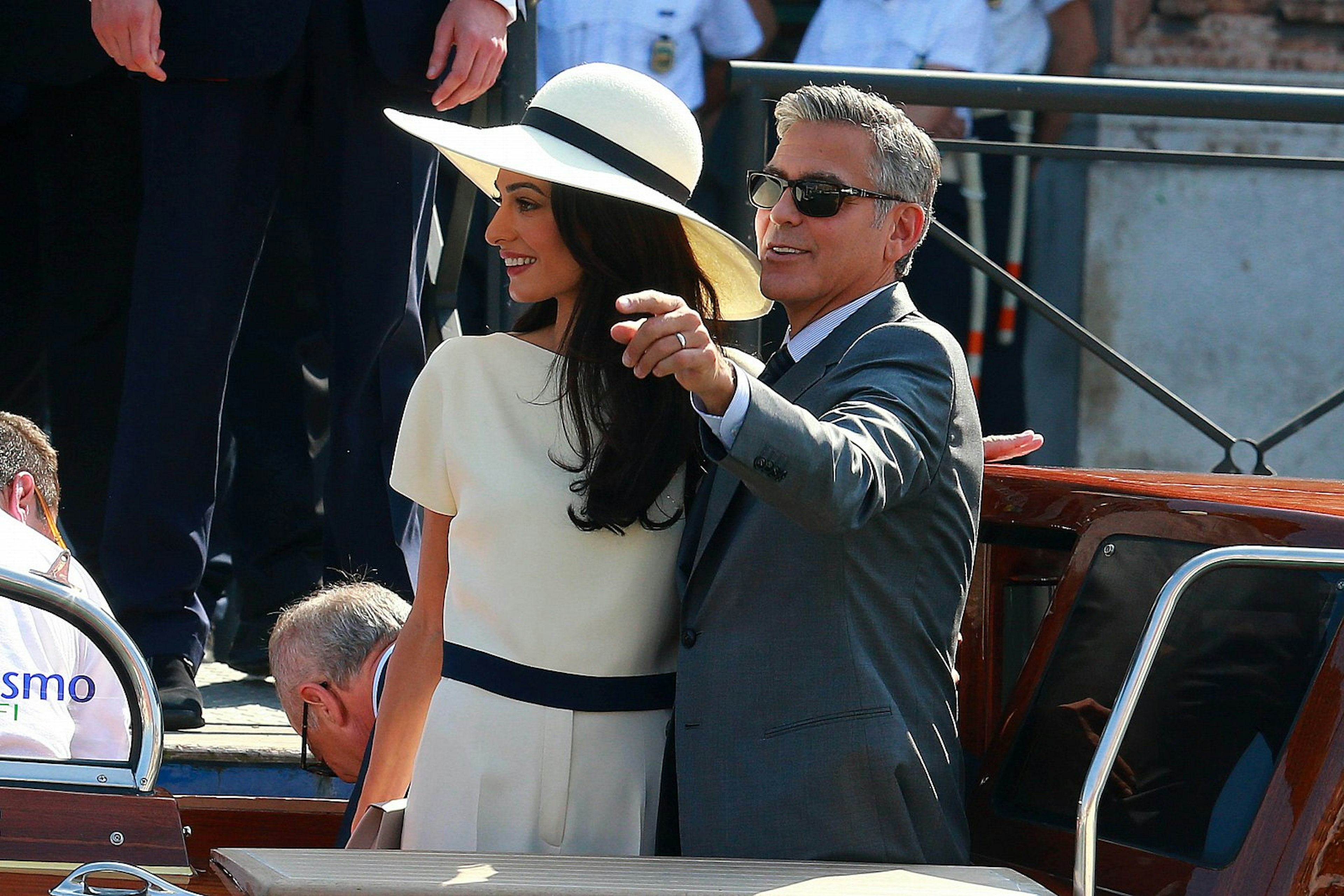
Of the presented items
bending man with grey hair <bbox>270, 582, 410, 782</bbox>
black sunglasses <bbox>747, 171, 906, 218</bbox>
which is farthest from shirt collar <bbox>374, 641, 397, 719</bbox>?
black sunglasses <bbox>747, 171, 906, 218</bbox>

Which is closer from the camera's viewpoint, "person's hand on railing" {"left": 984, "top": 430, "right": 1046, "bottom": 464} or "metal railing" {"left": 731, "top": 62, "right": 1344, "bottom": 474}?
"person's hand on railing" {"left": 984, "top": 430, "right": 1046, "bottom": 464}

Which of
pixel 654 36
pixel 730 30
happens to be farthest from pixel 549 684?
pixel 730 30

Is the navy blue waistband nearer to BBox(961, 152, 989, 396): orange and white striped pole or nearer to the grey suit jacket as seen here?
the grey suit jacket

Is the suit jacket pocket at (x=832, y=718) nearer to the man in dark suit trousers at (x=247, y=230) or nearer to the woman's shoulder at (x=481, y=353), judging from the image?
the woman's shoulder at (x=481, y=353)

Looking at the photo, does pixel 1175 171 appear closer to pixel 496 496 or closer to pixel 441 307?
pixel 441 307

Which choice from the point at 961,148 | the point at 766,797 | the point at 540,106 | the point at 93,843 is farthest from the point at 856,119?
the point at 961,148

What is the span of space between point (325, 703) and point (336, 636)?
113 mm

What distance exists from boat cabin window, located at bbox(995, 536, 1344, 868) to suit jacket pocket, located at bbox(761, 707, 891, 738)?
37 cm

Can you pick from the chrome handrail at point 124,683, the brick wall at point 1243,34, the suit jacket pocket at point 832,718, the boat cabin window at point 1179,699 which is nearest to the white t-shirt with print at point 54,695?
the chrome handrail at point 124,683

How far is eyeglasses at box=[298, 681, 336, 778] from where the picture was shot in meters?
3.00

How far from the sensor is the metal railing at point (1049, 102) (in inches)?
149

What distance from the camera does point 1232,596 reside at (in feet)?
7.32

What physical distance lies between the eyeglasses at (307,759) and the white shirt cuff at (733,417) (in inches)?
53.2

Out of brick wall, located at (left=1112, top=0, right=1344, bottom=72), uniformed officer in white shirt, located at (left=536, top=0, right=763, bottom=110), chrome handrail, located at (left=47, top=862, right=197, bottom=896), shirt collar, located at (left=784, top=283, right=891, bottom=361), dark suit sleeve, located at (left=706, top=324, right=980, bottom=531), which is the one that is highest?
brick wall, located at (left=1112, top=0, right=1344, bottom=72)
